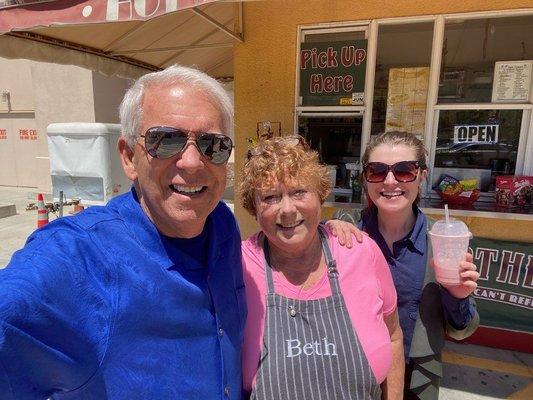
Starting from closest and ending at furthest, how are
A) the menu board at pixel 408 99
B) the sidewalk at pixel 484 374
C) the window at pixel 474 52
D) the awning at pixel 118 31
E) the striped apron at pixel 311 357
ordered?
the striped apron at pixel 311 357, the awning at pixel 118 31, the sidewalk at pixel 484 374, the window at pixel 474 52, the menu board at pixel 408 99

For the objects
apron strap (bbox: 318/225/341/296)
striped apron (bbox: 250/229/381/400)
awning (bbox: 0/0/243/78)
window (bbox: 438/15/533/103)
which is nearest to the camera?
striped apron (bbox: 250/229/381/400)

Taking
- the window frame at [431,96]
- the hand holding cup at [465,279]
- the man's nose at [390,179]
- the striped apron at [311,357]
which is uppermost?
the window frame at [431,96]

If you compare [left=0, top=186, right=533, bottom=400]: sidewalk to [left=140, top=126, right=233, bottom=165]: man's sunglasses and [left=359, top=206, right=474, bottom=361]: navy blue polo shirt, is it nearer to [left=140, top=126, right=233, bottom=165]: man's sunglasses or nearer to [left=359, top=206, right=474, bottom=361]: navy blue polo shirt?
[left=359, top=206, right=474, bottom=361]: navy blue polo shirt

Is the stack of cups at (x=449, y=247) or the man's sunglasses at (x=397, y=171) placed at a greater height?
the man's sunglasses at (x=397, y=171)

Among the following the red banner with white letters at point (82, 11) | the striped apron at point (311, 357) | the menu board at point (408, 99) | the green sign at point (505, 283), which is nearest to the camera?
the striped apron at point (311, 357)

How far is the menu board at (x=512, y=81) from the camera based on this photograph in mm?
3150

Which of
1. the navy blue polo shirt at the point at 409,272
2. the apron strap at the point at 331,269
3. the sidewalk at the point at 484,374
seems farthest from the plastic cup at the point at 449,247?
the sidewalk at the point at 484,374

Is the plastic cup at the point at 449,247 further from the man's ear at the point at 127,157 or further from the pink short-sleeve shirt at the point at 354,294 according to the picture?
the man's ear at the point at 127,157

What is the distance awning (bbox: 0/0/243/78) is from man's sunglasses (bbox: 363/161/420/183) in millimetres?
1421

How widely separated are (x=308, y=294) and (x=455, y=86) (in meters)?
2.97

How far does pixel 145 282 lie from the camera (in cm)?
95

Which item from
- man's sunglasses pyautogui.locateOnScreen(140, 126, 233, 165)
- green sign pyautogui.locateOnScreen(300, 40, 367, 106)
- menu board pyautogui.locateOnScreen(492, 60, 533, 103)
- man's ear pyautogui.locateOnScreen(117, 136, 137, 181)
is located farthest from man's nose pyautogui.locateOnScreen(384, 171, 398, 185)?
menu board pyautogui.locateOnScreen(492, 60, 533, 103)

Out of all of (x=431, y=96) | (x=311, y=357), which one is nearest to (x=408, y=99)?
(x=431, y=96)

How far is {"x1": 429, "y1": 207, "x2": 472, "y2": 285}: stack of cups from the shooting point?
1.41 m
